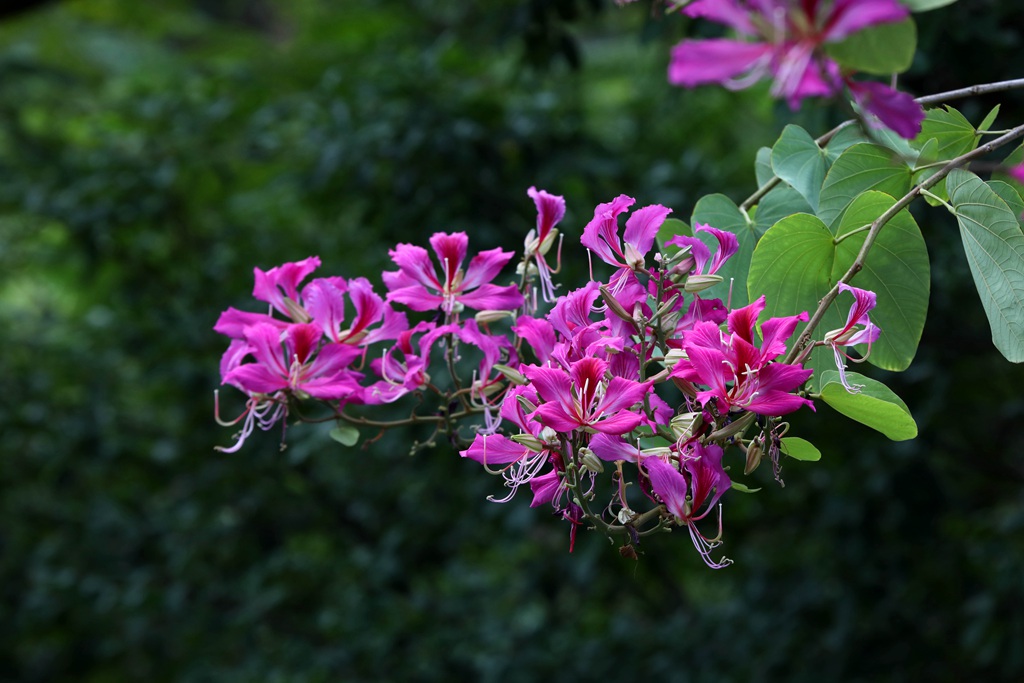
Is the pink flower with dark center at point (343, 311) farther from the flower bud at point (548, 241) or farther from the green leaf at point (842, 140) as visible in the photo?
→ the green leaf at point (842, 140)

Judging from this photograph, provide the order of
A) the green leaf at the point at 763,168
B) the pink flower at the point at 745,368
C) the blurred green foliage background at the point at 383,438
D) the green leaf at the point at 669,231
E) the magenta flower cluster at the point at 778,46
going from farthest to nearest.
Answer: the blurred green foliage background at the point at 383,438 < the green leaf at the point at 763,168 < the green leaf at the point at 669,231 < the pink flower at the point at 745,368 < the magenta flower cluster at the point at 778,46

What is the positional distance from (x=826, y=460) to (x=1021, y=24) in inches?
40.4

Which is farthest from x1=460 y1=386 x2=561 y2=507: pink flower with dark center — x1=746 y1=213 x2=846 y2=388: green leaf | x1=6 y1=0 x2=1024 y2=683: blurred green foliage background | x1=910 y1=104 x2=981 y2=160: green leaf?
x1=6 y1=0 x2=1024 y2=683: blurred green foliage background

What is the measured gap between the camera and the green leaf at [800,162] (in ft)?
2.86

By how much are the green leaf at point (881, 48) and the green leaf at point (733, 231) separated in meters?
0.35

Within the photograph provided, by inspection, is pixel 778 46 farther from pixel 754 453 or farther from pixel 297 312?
pixel 297 312

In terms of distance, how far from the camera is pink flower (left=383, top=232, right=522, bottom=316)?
91 centimetres

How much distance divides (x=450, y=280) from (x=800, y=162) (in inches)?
13.1

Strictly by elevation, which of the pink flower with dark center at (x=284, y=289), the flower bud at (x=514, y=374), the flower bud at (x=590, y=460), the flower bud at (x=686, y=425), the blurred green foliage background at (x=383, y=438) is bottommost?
the blurred green foliage background at (x=383, y=438)

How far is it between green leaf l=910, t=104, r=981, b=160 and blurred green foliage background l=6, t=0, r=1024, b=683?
2.77ft

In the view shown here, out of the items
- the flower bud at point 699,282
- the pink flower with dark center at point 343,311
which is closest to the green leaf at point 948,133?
the flower bud at point 699,282

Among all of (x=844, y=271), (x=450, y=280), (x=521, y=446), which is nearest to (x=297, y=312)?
(x=450, y=280)

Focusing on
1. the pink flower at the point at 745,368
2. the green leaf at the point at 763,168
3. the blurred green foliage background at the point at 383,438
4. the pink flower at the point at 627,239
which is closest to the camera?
the pink flower at the point at 745,368

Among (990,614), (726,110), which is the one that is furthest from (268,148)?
(990,614)
